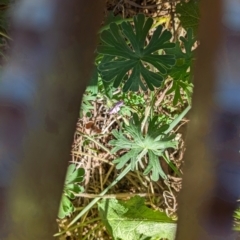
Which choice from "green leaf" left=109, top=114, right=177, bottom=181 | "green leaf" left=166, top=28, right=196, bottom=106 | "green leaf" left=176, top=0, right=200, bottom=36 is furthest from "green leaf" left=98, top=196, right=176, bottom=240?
"green leaf" left=176, top=0, right=200, bottom=36

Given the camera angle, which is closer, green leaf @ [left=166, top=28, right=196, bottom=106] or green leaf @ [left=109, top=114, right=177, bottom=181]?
green leaf @ [left=166, top=28, right=196, bottom=106]

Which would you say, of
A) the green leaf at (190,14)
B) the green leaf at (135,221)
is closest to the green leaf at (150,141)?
the green leaf at (135,221)

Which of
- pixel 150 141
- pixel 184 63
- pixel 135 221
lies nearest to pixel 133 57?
pixel 184 63

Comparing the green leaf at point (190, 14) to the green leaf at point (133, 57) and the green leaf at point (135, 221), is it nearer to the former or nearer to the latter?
the green leaf at point (133, 57)

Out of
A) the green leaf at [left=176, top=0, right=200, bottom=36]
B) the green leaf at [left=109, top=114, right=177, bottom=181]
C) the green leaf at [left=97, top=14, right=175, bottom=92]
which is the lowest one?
the green leaf at [left=109, top=114, right=177, bottom=181]

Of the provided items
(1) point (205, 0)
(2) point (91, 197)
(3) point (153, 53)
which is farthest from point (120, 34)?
(1) point (205, 0)

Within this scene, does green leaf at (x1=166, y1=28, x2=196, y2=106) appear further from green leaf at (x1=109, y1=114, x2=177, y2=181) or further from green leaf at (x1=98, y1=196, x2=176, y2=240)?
green leaf at (x1=98, y1=196, x2=176, y2=240)

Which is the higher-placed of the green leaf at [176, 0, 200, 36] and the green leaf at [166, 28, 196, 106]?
the green leaf at [176, 0, 200, 36]
